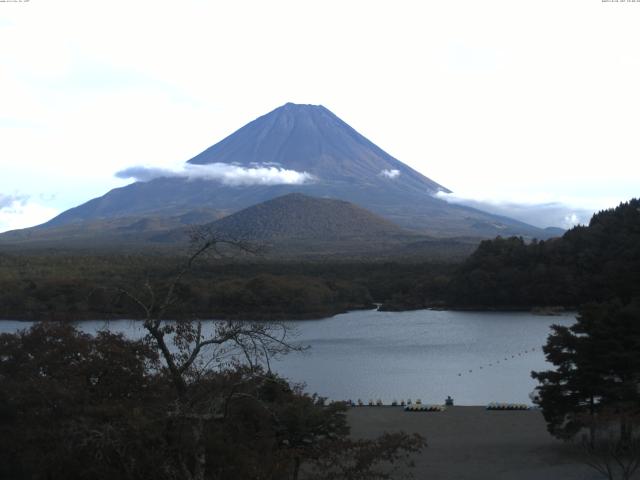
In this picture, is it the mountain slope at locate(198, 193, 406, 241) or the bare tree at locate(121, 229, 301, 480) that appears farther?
the mountain slope at locate(198, 193, 406, 241)

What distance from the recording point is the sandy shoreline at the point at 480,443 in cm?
1029

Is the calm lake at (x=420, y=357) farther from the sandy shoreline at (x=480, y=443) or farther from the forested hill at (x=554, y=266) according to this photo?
the forested hill at (x=554, y=266)

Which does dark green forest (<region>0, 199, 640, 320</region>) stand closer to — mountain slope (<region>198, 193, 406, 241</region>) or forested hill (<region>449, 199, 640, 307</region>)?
forested hill (<region>449, 199, 640, 307</region>)

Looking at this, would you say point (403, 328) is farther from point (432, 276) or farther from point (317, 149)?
point (317, 149)

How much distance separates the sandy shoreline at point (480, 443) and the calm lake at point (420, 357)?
2531 millimetres

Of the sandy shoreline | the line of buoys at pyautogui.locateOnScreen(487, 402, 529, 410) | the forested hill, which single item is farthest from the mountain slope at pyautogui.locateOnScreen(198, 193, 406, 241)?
the sandy shoreline

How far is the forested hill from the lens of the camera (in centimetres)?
3728

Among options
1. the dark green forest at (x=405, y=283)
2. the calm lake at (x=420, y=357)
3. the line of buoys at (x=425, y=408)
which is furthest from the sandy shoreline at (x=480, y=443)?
the dark green forest at (x=405, y=283)

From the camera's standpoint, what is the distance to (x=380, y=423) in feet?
45.3

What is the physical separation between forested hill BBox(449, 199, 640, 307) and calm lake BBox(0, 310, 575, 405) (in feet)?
9.43

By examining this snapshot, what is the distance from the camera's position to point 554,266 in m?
39.0

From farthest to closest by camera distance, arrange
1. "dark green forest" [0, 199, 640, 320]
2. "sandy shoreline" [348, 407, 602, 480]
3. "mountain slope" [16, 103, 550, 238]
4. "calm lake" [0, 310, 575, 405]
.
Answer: "mountain slope" [16, 103, 550, 238] → "dark green forest" [0, 199, 640, 320] → "calm lake" [0, 310, 575, 405] → "sandy shoreline" [348, 407, 602, 480]

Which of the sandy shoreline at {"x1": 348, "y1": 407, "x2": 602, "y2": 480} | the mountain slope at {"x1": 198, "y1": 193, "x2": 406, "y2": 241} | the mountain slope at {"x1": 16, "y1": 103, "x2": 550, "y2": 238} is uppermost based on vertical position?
the mountain slope at {"x1": 16, "y1": 103, "x2": 550, "y2": 238}

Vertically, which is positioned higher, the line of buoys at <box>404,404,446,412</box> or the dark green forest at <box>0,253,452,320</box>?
the dark green forest at <box>0,253,452,320</box>
